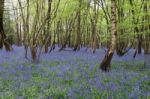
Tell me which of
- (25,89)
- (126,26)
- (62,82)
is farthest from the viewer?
(126,26)

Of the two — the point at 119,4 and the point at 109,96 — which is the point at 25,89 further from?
the point at 119,4

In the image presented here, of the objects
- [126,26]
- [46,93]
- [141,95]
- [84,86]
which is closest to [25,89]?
[46,93]

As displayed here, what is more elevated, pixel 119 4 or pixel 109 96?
pixel 119 4

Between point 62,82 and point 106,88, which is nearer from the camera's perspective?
point 106,88

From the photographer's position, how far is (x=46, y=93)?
29.8ft

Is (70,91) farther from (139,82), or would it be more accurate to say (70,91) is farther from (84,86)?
(139,82)

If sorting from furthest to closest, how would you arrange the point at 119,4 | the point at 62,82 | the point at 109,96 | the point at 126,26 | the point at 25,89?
the point at 119,4 → the point at 126,26 → the point at 62,82 → the point at 25,89 → the point at 109,96

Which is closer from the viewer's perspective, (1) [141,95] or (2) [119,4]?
(1) [141,95]

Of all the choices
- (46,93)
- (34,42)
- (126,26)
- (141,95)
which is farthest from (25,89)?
(126,26)

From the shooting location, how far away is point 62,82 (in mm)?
11523

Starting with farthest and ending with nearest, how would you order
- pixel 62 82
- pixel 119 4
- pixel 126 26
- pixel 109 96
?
pixel 119 4, pixel 126 26, pixel 62 82, pixel 109 96

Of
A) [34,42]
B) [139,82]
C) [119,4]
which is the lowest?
[139,82]

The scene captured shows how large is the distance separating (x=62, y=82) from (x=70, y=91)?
2416mm

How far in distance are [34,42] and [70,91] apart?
1030 cm
